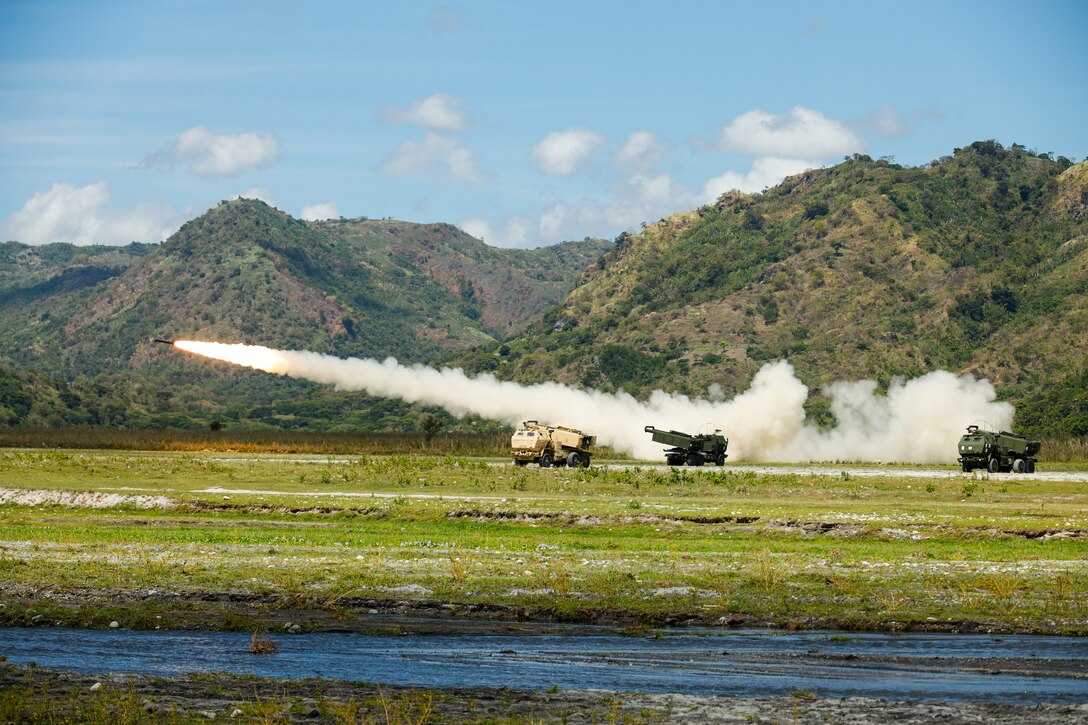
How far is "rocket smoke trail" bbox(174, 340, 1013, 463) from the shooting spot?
87938 mm

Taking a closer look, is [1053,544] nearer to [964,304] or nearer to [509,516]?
[509,516]

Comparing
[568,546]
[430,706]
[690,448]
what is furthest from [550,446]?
[430,706]

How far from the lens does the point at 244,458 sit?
86750 mm

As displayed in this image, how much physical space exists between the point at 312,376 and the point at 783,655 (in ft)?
188

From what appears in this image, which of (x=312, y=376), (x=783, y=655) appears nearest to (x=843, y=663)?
(x=783, y=655)

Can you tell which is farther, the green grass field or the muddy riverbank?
the green grass field

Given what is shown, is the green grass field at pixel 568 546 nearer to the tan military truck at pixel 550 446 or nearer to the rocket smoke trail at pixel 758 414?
the tan military truck at pixel 550 446

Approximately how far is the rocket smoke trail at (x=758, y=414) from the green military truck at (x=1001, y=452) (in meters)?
17.0

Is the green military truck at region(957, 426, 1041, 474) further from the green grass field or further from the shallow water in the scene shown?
the shallow water

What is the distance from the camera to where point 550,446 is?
8006 cm

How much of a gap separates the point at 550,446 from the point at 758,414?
23.1m

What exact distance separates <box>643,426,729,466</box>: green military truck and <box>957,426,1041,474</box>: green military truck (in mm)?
14633

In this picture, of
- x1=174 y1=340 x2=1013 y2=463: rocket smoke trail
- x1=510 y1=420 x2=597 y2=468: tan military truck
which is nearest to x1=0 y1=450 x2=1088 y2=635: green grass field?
x1=510 y1=420 x2=597 y2=468: tan military truck

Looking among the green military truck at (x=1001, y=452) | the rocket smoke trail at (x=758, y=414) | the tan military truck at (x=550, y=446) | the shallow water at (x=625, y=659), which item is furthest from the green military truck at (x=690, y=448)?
the shallow water at (x=625, y=659)
